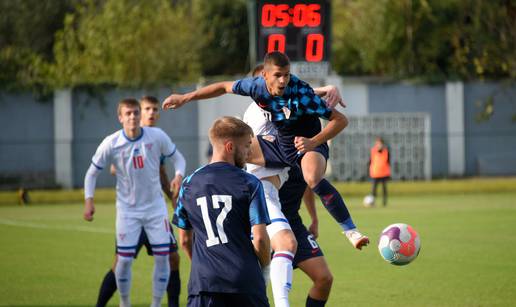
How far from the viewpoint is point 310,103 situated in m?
7.44

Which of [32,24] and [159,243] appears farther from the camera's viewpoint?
[32,24]

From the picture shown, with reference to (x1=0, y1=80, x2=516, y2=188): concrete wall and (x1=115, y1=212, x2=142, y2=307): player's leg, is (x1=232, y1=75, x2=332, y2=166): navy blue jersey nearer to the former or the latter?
(x1=115, y1=212, x2=142, y2=307): player's leg

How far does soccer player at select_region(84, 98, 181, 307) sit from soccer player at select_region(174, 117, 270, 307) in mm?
3649

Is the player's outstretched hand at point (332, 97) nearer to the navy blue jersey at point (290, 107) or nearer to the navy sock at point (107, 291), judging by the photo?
the navy blue jersey at point (290, 107)

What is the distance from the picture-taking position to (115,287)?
9.22 meters

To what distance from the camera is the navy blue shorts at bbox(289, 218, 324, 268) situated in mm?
7668

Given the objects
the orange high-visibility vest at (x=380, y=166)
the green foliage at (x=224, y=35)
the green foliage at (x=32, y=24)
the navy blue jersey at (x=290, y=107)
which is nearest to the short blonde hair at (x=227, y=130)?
the navy blue jersey at (x=290, y=107)


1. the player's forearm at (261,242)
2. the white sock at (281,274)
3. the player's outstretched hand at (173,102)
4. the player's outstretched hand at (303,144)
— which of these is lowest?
the white sock at (281,274)

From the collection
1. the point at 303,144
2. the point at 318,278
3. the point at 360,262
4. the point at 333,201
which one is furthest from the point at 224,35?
the point at 303,144

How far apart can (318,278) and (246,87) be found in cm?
169

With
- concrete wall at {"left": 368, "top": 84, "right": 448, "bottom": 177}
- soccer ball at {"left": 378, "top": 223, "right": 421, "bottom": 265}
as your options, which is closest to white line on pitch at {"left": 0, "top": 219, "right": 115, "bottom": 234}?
soccer ball at {"left": 378, "top": 223, "right": 421, "bottom": 265}

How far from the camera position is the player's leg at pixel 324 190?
774cm

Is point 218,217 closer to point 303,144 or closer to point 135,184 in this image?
point 303,144

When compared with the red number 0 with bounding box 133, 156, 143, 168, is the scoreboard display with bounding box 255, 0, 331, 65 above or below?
above
